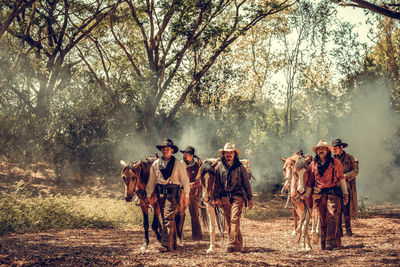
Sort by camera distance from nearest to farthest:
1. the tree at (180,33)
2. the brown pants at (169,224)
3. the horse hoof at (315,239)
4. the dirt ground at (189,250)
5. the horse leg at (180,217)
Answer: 1. the dirt ground at (189,250)
2. the brown pants at (169,224)
3. the horse leg at (180,217)
4. the horse hoof at (315,239)
5. the tree at (180,33)

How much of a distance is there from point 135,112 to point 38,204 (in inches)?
438

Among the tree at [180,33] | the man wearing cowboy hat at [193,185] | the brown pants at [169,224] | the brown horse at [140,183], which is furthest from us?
the tree at [180,33]

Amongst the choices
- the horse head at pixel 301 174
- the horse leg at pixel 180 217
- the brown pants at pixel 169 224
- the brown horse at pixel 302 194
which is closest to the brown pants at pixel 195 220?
the horse leg at pixel 180 217

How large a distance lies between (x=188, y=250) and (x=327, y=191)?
3.20 metres

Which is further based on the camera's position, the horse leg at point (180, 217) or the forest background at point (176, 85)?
the forest background at point (176, 85)

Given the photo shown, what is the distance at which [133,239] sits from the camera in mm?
11602

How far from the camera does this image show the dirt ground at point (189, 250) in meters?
7.95

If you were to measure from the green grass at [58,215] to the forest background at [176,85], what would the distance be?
5334 millimetres

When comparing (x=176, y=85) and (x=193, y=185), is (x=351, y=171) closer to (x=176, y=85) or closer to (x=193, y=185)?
(x=193, y=185)

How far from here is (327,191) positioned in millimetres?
9375

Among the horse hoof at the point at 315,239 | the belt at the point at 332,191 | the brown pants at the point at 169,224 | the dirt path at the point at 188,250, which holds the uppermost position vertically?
the belt at the point at 332,191

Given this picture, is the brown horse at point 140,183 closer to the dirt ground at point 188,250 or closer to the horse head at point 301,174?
the dirt ground at point 188,250

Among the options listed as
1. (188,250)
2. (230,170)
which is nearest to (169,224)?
(188,250)

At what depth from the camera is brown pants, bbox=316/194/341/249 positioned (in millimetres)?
9266
